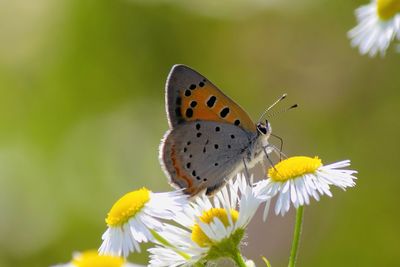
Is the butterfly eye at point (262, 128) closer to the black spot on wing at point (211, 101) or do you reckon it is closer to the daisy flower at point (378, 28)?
the black spot on wing at point (211, 101)

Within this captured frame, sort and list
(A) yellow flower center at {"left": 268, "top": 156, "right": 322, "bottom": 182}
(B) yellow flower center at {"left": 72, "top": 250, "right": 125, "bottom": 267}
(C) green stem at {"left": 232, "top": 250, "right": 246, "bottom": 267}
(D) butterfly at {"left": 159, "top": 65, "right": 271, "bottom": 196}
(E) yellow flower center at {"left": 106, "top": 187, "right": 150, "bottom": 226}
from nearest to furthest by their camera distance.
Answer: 1. (B) yellow flower center at {"left": 72, "top": 250, "right": 125, "bottom": 267}
2. (C) green stem at {"left": 232, "top": 250, "right": 246, "bottom": 267}
3. (E) yellow flower center at {"left": 106, "top": 187, "right": 150, "bottom": 226}
4. (A) yellow flower center at {"left": 268, "top": 156, "right": 322, "bottom": 182}
5. (D) butterfly at {"left": 159, "top": 65, "right": 271, "bottom": 196}

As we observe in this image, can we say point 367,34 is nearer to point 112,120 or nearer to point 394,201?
point 394,201

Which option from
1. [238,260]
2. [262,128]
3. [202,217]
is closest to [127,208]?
[202,217]

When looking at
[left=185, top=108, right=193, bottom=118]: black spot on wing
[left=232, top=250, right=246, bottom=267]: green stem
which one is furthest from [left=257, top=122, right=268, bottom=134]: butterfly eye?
[left=232, top=250, right=246, bottom=267]: green stem

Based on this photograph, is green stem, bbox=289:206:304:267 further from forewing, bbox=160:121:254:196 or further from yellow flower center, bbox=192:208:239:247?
forewing, bbox=160:121:254:196

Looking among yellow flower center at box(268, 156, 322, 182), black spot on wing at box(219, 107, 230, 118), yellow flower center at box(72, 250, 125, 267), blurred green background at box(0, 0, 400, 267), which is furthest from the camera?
blurred green background at box(0, 0, 400, 267)

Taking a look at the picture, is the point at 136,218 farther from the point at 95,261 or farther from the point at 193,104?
the point at 193,104

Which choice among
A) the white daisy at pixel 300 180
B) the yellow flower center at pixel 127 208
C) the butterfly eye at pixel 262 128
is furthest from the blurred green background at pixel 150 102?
the yellow flower center at pixel 127 208
